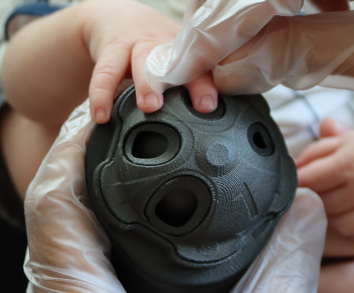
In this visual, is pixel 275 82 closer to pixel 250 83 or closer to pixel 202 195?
pixel 250 83

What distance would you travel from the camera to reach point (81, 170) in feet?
1.55

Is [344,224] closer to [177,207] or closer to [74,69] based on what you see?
[177,207]

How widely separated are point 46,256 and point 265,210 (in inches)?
12.1

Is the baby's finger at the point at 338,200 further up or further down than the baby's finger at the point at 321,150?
further down

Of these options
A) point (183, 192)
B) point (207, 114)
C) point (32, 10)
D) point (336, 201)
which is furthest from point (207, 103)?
point (32, 10)

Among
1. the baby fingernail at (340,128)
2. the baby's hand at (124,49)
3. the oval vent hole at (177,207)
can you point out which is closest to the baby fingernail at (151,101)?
the baby's hand at (124,49)

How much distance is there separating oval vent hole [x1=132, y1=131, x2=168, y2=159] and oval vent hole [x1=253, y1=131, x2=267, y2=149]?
149 millimetres

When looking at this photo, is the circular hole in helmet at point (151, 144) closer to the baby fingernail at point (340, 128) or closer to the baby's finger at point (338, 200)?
the baby's finger at point (338, 200)

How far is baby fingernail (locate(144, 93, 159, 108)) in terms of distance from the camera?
0.41 m

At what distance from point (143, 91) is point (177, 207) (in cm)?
16

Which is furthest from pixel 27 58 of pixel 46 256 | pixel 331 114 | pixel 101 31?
pixel 331 114

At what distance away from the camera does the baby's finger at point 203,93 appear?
42 centimetres

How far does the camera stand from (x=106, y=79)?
0.48 meters

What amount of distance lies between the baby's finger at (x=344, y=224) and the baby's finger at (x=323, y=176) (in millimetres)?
59
